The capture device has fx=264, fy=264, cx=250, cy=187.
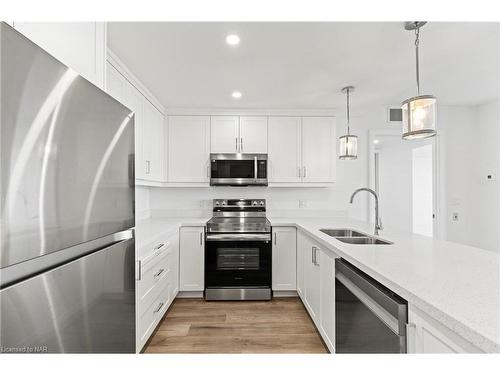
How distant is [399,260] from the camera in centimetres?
128

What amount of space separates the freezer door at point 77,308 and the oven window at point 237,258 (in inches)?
71.4

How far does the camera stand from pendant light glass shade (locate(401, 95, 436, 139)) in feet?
4.99

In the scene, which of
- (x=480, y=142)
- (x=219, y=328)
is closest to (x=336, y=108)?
(x=480, y=142)

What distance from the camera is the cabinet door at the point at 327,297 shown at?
5.95ft

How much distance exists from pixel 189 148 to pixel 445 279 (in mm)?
2961

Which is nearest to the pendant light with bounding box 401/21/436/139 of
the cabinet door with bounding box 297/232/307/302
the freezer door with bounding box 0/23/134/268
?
the cabinet door with bounding box 297/232/307/302

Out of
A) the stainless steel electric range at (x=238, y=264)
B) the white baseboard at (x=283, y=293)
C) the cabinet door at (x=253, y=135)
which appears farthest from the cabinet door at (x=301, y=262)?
the cabinet door at (x=253, y=135)

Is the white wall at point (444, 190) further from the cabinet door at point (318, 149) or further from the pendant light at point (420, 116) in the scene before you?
the pendant light at point (420, 116)

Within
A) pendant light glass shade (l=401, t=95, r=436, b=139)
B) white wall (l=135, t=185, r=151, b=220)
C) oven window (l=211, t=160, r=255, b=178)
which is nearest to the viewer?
pendant light glass shade (l=401, t=95, r=436, b=139)

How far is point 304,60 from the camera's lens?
6.98 feet

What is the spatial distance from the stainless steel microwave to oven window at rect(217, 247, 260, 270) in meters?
0.85

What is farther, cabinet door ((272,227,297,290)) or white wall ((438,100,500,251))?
white wall ((438,100,500,251))

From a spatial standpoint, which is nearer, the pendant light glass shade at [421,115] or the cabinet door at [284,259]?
the pendant light glass shade at [421,115]

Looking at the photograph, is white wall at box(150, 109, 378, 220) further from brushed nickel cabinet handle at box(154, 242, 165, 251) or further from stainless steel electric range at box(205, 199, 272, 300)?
brushed nickel cabinet handle at box(154, 242, 165, 251)
